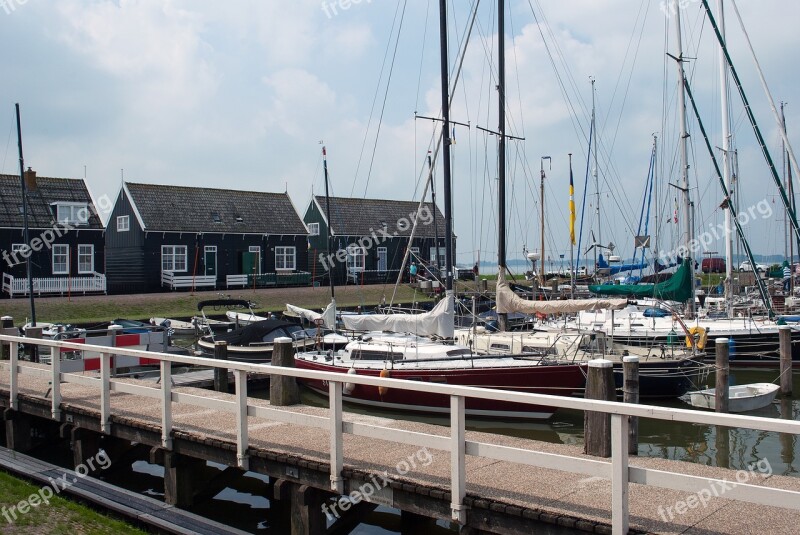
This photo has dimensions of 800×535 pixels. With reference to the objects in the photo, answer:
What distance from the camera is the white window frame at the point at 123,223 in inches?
1924

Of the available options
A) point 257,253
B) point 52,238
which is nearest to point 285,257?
point 257,253

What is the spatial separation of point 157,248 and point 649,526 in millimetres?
45961

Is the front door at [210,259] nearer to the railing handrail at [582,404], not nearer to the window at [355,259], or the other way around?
the window at [355,259]

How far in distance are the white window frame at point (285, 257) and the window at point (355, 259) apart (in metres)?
4.41

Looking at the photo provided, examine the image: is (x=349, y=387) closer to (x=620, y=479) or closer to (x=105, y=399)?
(x=105, y=399)

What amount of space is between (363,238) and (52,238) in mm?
22821

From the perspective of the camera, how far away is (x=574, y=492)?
7285 mm

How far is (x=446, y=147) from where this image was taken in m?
23.3

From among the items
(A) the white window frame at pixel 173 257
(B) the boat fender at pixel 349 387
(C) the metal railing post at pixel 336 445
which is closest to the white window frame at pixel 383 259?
(A) the white window frame at pixel 173 257

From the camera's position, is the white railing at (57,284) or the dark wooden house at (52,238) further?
the dark wooden house at (52,238)

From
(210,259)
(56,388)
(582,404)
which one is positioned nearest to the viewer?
(582,404)

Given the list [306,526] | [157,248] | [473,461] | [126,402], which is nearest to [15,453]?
[126,402]

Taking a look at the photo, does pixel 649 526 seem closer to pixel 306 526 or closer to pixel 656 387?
pixel 306 526

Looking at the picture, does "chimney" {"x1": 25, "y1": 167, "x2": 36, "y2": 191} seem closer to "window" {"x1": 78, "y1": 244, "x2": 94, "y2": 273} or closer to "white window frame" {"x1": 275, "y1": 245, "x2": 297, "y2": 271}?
"window" {"x1": 78, "y1": 244, "x2": 94, "y2": 273}
